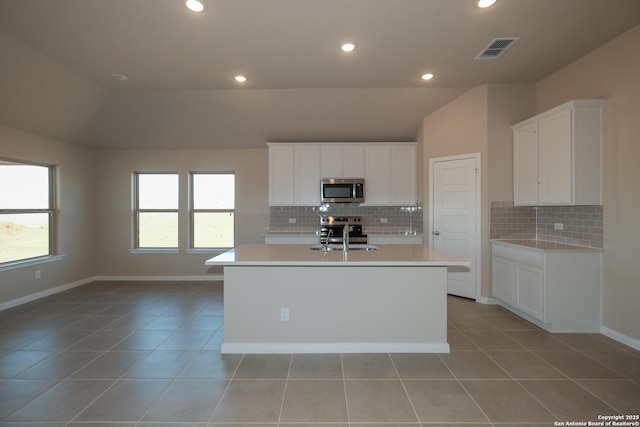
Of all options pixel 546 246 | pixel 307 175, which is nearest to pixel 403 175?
pixel 307 175

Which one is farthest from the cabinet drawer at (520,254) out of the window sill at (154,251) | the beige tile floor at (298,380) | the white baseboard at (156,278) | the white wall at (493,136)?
the window sill at (154,251)

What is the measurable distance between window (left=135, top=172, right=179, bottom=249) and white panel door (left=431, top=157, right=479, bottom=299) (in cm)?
473

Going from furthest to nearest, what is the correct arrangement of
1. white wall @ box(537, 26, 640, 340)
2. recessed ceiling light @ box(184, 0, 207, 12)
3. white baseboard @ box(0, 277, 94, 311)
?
1. white baseboard @ box(0, 277, 94, 311)
2. white wall @ box(537, 26, 640, 340)
3. recessed ceiling light @ box(184, 0, 207, 12)

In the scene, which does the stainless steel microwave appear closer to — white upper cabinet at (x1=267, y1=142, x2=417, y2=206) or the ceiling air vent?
white upper cabinet at (x1=267, y1=142, x2=417, y2=206)

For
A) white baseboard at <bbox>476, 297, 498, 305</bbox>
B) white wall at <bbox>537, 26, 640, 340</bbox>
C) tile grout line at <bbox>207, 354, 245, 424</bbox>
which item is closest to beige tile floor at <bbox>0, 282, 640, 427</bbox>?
tile grout line at <bbox>207, 354, 245, 424</bbox>

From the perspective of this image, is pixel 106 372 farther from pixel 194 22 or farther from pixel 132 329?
pixel 194 22

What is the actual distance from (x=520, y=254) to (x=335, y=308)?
243 centimetres

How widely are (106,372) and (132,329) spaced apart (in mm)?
979

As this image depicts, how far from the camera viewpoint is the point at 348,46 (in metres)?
3.24

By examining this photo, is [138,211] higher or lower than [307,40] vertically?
lower

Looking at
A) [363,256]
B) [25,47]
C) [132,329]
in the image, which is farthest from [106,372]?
[25,47]

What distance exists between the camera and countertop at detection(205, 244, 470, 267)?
2.70 meters

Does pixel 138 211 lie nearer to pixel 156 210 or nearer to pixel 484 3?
pixel 156 210

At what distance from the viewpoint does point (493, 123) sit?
168 inches
